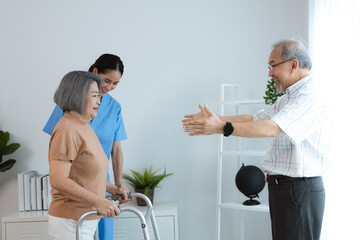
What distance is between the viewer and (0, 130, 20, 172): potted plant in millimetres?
3012

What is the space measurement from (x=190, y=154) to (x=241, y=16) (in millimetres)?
1201

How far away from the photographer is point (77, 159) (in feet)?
5.39

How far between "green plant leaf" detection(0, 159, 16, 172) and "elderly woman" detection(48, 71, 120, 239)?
1606 millimetres

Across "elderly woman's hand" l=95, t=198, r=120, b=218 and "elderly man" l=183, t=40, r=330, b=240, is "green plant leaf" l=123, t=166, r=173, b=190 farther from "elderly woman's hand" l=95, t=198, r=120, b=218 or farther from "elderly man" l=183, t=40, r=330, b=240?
"elderly woman's hand" l=95, t=198, r=120, b=218

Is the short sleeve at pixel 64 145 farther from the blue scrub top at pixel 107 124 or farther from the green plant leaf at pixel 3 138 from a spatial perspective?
the green plant leaf at pixel 3 138

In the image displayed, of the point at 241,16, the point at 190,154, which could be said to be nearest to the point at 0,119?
the point at 190,154

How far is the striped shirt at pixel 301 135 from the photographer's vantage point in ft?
5.48

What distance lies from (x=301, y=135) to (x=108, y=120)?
116 centimetres

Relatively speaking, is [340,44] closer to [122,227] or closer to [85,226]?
[85,226]

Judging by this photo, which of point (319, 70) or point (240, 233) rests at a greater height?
point (319, 70)

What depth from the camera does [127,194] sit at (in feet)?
6.54

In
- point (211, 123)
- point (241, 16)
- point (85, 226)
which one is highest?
point (241, 16)

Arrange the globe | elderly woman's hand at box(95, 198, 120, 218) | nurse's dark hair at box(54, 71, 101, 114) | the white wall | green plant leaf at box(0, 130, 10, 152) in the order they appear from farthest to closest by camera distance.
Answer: the white wall < green plant leaf at box(0, 130, 10, 152) < the globe < nurse's dark hair at box(54, 71, 101, 114) < elderly woman's hand at box(95, 198, 120, 218)

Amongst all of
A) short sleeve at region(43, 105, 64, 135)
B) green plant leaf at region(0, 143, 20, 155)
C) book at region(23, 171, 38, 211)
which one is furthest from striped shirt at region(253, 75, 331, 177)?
green plant leaf at region(0, 143, 20, 155)
